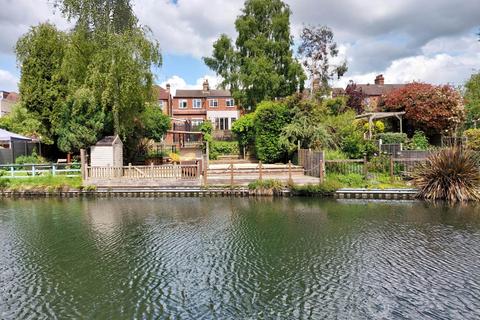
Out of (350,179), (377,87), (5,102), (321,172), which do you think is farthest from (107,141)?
(377,87)

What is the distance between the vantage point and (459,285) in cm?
854

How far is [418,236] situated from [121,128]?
2041cm

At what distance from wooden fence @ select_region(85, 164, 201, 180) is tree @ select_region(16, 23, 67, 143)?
747cm

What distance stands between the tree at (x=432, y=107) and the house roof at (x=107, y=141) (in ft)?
72.9

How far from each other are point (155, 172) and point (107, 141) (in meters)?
4.63

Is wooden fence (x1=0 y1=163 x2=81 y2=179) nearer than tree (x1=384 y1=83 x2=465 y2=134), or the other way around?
wooden fence (x1=0 y1=163 x2=81 y2=179)

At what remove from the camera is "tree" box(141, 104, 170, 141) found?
29.9 metres

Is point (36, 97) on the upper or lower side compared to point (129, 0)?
lower

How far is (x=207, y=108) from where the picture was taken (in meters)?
55.0

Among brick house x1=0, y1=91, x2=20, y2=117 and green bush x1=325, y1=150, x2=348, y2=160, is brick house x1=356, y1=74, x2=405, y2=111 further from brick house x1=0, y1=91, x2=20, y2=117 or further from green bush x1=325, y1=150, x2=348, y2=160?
brick house x1=0, y1=91, x2=20, y2=117

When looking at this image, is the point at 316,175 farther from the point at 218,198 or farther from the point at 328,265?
the point at 328,265

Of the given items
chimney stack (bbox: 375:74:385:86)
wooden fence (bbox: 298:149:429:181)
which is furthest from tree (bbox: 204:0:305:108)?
chimney stack (bbox: 375:74:385:86)

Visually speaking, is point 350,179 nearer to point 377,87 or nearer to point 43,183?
point 43,183

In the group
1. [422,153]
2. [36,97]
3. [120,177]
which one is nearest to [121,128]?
[120,177]
